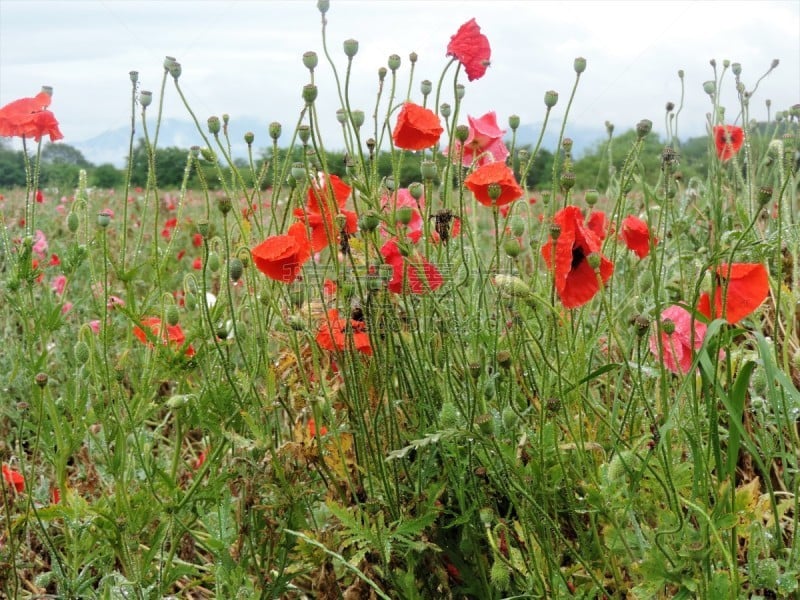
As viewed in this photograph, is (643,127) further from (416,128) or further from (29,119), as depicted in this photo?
(29,119)

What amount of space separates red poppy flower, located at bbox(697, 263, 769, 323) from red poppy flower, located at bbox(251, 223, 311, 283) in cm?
60

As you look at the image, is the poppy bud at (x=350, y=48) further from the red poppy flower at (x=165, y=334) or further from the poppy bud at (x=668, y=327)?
the poppy bud at (x=668, y=327)

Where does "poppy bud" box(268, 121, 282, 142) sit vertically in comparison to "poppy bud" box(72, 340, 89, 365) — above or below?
above

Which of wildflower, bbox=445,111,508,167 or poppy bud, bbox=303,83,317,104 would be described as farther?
wildflower, bbox=445,111,508,167

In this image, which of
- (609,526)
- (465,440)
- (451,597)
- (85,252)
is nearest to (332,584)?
(451,597)

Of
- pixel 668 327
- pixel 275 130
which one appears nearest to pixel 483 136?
pixel 275 130

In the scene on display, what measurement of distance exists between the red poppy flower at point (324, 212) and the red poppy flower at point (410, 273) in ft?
0.28

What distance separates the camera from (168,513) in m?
1.31

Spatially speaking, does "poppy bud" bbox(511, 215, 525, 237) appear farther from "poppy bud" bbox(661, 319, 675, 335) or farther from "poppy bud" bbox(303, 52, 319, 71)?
"poppy bud" bbox(303, 52, 319, 71)

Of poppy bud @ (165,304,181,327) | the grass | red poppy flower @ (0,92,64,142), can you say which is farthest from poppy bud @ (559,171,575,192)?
red poppy flower @ (0,92,64,142)

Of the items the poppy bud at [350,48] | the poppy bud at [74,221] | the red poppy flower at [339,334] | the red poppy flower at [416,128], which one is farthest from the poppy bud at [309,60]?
the poppy bud at [74,221]

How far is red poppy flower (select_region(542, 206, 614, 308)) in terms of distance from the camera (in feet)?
4.00

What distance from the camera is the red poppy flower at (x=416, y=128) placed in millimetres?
1338

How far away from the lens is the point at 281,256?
1.21 m
